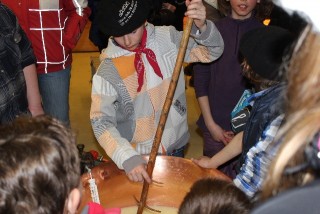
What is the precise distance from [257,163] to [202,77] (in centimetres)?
84

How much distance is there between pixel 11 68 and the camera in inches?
66.8

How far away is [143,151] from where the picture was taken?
182 centimetres

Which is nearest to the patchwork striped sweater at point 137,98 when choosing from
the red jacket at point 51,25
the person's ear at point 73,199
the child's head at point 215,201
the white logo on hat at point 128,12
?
the white logo on hat at point 128,12

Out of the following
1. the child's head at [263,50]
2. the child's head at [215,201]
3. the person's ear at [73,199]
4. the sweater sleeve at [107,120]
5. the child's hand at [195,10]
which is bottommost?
the sweater sleeve at [107,120]

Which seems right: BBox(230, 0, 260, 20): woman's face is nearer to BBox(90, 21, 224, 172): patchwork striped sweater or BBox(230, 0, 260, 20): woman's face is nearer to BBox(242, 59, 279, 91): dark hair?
BBox(90, 21, 224, 172): patchwork striped sweater

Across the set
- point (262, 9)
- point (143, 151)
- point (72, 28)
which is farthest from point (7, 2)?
point (262, 9)

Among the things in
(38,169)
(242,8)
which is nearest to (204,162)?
(242,8)

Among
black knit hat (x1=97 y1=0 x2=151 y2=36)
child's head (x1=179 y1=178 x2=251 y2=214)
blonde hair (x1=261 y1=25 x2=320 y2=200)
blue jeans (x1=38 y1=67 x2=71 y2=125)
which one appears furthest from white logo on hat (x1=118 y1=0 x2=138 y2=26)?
blonde hair (x1=261 y1=25 x2=320 y2=200)

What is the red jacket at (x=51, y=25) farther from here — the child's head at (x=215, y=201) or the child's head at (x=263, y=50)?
the child's head at (x=215, y=201)

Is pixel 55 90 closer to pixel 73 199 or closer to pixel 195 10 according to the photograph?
pixel 195 10

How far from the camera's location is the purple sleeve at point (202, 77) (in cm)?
215

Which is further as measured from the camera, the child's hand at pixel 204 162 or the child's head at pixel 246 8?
the child's head at pixel 246 8

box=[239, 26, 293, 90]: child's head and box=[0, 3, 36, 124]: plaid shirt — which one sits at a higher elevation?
box=[239, 26, 293, 90]: child's head

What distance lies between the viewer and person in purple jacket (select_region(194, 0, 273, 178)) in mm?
2105
